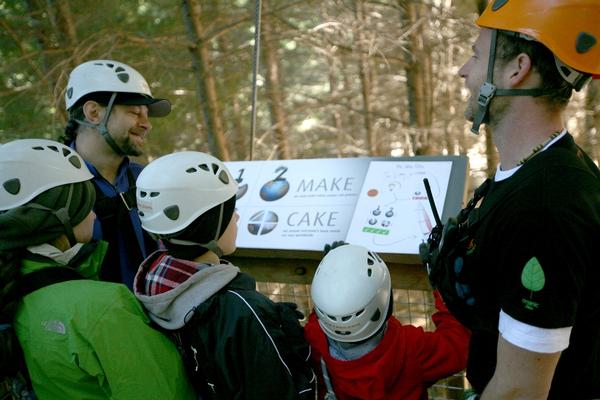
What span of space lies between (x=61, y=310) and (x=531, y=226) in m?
1.54

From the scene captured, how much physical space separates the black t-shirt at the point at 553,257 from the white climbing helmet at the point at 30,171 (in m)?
1.62

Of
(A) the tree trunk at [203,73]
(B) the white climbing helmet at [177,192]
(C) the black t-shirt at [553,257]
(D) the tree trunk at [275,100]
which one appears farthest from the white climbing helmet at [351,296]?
(D) the tree trunk at [275,100]

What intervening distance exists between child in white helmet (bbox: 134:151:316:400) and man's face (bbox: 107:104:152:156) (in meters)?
1.22

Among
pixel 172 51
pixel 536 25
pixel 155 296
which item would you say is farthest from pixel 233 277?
pixel 172 51

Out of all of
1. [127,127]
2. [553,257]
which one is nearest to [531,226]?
[553,257]

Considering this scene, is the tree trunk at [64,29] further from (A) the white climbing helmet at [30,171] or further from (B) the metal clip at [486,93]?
(B) the metal clip at [486,93]

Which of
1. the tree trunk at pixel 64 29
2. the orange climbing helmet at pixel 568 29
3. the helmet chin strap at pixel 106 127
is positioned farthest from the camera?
the tree trunk at pixel 64 29

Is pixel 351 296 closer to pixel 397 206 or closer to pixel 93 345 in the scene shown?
pixel 93 345

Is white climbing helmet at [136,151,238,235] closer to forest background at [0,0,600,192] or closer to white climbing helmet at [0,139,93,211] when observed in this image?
white climbing helmet at [0,139,93,211]

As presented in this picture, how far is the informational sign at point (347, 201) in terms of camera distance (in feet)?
9.27

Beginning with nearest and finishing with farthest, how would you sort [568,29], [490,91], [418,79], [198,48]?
[568,29]
[490,91]
[198,48]
[418,79]

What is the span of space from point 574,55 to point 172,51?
20.6 feet

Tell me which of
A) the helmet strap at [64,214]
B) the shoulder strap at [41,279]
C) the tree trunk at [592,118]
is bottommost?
the tree trunk at [592,118]

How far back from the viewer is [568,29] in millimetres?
1596
